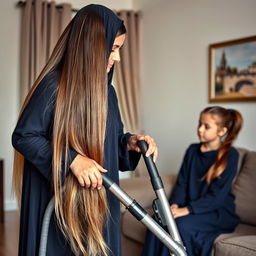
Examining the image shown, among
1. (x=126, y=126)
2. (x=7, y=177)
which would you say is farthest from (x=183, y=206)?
(x=7, y=177)

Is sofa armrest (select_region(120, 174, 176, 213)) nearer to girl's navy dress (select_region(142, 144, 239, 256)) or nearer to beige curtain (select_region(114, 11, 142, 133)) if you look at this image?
girl's navy dress (select_region(142, 144, 239, 256))

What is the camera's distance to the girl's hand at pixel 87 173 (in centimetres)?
105

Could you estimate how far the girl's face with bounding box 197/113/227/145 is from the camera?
7.97 ft

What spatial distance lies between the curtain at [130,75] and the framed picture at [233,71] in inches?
37.3

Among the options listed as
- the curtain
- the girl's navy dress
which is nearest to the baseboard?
the curtain

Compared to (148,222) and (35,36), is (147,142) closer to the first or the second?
(148,222)

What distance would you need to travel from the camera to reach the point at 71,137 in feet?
3.84

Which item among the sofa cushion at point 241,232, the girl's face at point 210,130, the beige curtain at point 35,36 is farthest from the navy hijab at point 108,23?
the beige curtain at point 35,36

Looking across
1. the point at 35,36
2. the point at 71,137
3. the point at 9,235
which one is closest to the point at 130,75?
the point at 35,36

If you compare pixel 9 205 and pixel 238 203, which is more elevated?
pixel 238 203

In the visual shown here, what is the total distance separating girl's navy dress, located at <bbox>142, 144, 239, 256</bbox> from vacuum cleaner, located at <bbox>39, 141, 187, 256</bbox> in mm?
856

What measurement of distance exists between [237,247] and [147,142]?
808 mm

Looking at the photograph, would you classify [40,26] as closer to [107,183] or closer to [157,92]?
[157,92]

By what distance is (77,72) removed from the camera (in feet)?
3.85
